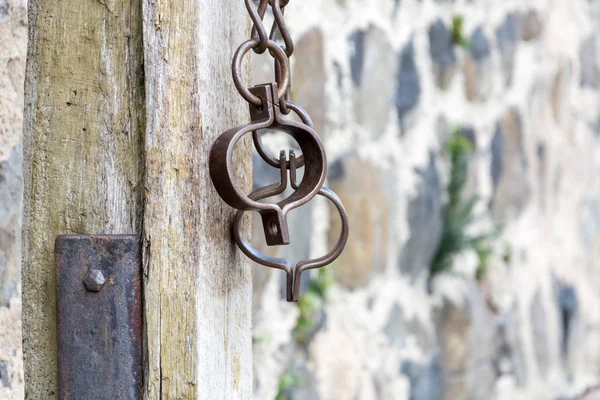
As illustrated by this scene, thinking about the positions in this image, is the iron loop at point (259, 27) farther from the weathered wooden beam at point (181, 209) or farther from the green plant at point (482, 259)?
the green plant at point (482, 259)

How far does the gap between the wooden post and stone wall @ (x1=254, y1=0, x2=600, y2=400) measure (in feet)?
1.35

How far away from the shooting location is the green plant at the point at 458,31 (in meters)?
1.60

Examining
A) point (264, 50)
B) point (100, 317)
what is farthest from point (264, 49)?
point (100, 317)

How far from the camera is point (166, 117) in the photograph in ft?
1.90

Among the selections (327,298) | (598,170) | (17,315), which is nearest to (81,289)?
(17,315)

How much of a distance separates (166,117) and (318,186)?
0.14 meters

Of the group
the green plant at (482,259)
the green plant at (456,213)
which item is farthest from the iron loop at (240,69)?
the green plant at (482,259)

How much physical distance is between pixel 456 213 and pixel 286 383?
25.7 inches

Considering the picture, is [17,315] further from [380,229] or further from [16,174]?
[380,229]

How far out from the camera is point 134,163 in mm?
586

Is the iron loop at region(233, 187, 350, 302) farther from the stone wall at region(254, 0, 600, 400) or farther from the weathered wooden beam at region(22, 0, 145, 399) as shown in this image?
the stone wall at region(254, 0, 600, 400)

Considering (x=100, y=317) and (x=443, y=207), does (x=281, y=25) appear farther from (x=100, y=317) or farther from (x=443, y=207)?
(x=443, y=207)

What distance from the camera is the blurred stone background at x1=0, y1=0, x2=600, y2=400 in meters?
1.12

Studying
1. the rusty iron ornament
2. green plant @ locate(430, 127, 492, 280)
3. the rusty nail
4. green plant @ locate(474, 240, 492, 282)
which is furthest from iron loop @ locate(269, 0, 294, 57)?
green plant @ locate(474, 240, 492, 282)
